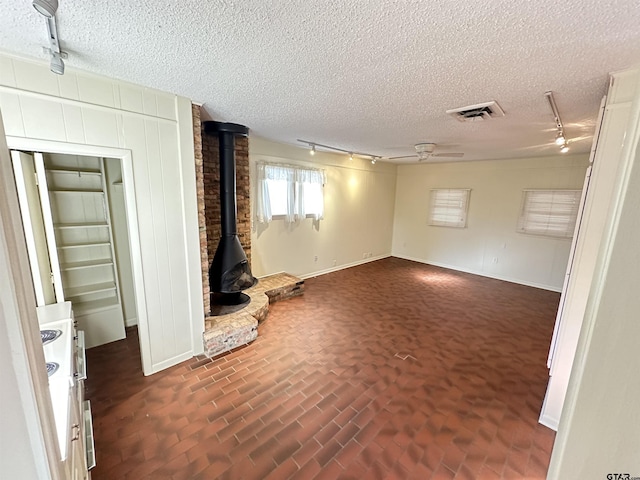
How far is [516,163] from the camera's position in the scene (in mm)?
5059

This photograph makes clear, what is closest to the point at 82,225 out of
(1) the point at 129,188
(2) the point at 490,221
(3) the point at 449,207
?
(1) the point at 129,188

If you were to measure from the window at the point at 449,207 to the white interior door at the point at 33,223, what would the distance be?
6.61 meters

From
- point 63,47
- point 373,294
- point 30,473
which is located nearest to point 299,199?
point 373,294

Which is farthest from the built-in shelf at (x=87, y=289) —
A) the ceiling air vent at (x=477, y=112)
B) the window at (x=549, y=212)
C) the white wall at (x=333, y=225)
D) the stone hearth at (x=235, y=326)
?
the window at (x=549, y=212)

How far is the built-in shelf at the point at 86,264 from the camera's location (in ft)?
8.75

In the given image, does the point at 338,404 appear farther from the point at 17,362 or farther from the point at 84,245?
the point at 84,245

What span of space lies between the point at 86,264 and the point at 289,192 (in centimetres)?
290

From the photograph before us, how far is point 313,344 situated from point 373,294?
1.82m

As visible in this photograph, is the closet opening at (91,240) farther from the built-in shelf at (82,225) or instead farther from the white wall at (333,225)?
the white wall at (333,225)

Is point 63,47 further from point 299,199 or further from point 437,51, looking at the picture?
point 299,199

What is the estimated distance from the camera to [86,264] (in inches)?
110

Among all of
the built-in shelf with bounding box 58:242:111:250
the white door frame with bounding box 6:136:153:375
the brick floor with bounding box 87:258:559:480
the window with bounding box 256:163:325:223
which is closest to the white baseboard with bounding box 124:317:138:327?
the brick floor with bounding box 87:258:559:480

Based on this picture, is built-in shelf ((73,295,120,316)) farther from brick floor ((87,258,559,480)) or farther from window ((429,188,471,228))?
window ((429,188,471,228))

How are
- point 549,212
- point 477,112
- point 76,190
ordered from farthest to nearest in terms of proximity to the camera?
1. point 549,212
2. point 76,190
3. point 477,112
